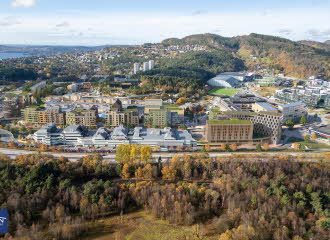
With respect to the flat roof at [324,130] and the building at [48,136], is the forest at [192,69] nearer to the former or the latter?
the flat roof at [324,130]

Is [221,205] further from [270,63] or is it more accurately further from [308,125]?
[270,63]

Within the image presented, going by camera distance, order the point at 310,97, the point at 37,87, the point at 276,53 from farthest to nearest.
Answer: the point at 276,53 → the point at 37,87 → the point at 310,97

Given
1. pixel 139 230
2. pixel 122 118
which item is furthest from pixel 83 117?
pixel 139 230

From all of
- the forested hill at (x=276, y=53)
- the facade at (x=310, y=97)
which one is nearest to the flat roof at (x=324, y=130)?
the facade at (x=310, y=97)

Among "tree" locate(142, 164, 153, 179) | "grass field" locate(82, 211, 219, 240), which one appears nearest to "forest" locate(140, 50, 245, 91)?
"tree" locate(142, 164, 153, 179)

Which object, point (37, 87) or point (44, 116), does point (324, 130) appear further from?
point (37, 87)

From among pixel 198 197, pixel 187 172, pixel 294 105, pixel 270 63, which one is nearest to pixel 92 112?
pixel 187 172

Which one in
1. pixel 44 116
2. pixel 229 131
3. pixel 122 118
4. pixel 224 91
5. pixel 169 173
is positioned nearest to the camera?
pixel 169 173
